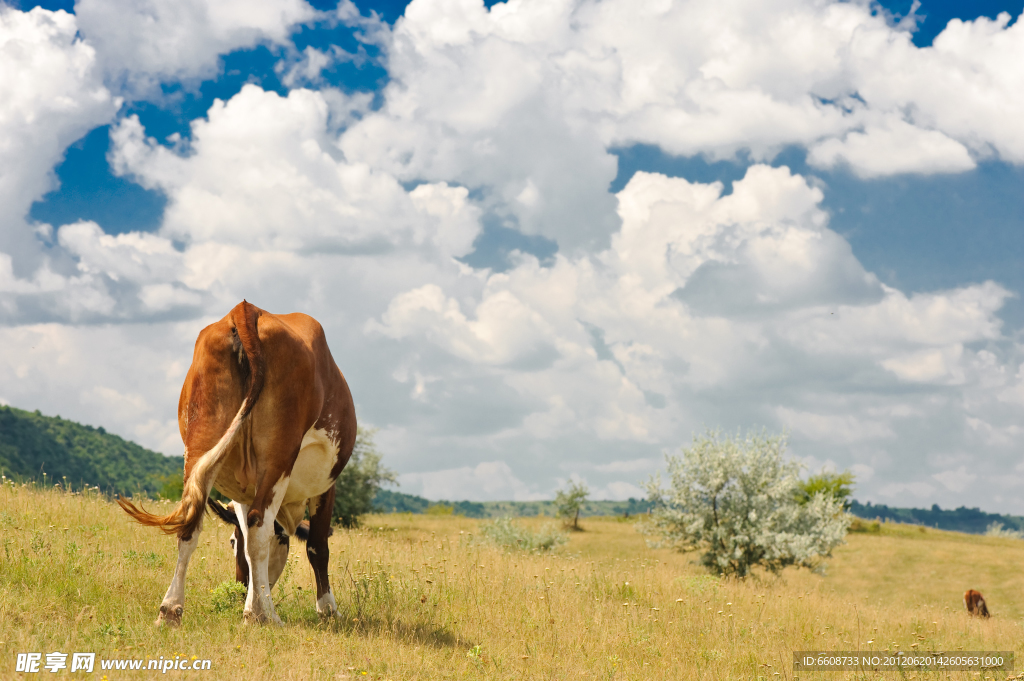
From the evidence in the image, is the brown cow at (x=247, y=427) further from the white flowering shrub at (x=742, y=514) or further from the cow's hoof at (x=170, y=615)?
the white flowering shrub at (x=742, y=514)

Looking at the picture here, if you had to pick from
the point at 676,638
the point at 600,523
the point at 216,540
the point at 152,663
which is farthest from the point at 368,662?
the point at 600,523

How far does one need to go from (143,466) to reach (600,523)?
72684mm

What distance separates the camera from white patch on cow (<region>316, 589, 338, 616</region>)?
8.11 metres

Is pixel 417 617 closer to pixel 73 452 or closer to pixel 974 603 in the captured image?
pixel 974 603

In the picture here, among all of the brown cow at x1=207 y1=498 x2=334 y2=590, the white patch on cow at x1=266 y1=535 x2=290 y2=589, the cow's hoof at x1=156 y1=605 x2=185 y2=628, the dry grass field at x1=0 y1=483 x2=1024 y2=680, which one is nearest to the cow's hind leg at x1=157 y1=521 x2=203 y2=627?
the cow's hoof at x1=156 y1=605 x2=185 y2=628

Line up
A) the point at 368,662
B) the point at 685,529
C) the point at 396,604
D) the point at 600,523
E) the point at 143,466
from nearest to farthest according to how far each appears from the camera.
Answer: the point at 368,662 < the point at 396,604 < the point at 685,529 < the point at 600,523 < the point at 143,466

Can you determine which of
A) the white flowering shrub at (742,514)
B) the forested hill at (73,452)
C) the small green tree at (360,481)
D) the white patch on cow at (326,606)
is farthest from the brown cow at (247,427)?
the forested hill at (73,452)

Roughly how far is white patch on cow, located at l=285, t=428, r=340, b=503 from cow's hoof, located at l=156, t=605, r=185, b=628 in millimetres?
1689

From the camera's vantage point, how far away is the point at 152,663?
5.49 m

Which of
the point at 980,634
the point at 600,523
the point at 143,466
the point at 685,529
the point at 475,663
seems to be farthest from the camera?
the point at 143,466

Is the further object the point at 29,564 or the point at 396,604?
the point at 396,604

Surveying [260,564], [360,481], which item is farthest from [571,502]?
[260,564]

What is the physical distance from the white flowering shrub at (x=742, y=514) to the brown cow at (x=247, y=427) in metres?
19.1

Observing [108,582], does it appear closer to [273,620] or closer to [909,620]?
[273,620]
